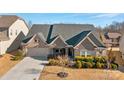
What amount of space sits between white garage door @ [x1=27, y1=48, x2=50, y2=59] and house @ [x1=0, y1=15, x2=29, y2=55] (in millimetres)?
777

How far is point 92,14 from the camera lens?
57.9ft

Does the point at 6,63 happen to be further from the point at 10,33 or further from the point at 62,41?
the point at 62,41

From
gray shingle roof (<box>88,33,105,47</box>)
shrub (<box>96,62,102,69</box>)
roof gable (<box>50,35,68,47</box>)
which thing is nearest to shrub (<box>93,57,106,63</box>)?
shrub (<box>96,62,102,69</box>)

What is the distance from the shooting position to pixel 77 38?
20484mm

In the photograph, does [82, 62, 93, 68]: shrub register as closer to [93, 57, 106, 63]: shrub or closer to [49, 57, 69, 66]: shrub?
[93, 57, 106, 63]: shrub

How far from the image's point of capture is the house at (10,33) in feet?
59.7

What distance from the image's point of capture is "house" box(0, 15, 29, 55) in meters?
18.2

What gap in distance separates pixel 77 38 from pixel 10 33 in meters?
4.09

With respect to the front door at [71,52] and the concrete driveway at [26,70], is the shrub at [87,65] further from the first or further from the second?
the concrete driveway at [26,70]

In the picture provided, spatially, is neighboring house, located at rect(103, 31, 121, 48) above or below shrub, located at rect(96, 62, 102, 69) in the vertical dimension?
above
